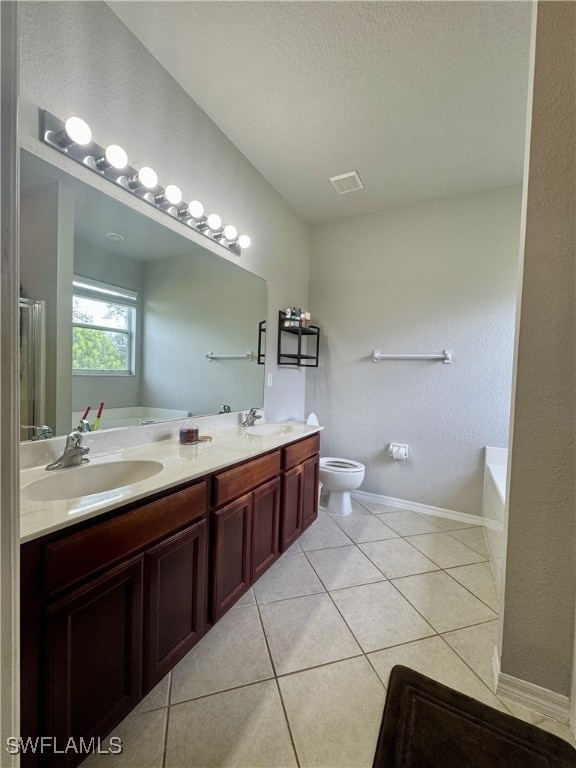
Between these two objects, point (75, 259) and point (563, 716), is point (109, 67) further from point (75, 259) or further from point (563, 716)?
point (563, 716)

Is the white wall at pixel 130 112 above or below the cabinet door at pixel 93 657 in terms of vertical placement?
above

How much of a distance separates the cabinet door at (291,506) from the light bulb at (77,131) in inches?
71.6

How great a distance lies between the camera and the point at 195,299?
1.92 metres

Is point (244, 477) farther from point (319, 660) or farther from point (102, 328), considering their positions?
point (102, 328)

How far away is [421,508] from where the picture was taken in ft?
8.97

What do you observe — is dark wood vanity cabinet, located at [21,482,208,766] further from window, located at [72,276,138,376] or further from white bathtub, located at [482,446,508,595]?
white bathtub, located at [482,446,508,595]

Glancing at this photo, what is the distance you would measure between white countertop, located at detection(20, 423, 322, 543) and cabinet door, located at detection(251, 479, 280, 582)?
0.24m

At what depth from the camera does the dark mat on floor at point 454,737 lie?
94cm

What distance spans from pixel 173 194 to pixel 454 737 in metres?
2.49

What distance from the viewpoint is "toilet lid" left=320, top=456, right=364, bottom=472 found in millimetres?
2643

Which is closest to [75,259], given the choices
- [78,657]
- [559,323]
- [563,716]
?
[78,657]

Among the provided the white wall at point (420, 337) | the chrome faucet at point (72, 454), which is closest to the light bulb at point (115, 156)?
the chrome faucet at point (72, 454)

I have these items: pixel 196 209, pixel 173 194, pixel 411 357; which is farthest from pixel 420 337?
pixel 173 194

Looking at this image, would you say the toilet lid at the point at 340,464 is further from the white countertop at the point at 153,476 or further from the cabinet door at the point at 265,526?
the cabinet door at the point at 265,526
